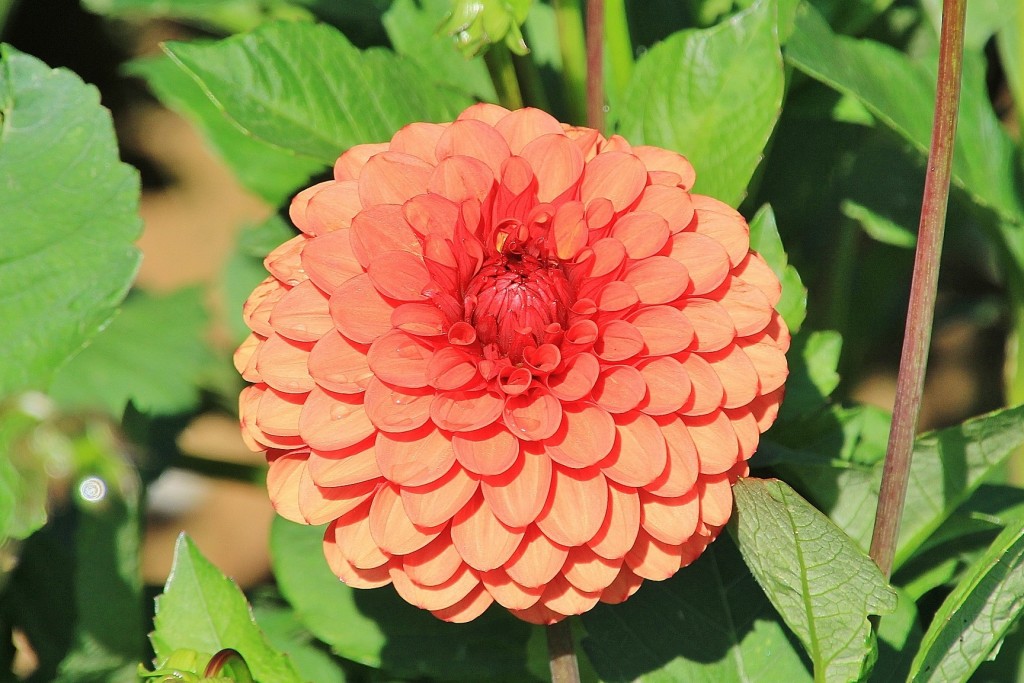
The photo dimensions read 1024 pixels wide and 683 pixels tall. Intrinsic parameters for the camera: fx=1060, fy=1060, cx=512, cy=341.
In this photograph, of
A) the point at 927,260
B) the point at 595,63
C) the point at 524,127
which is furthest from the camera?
the point at 595,63

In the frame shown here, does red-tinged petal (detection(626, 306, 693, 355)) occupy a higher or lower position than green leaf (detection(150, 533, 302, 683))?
higher

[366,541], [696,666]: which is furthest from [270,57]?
[696,666]

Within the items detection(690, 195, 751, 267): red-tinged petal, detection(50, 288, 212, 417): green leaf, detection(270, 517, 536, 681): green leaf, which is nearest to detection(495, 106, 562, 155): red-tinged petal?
detection(690, 195, 751, 267): red-tinged petal

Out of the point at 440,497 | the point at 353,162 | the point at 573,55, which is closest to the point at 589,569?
the point at 440,497

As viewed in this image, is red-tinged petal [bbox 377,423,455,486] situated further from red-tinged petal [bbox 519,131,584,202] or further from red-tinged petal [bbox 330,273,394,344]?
red-tinged petal [bbox 519,131,584,202]

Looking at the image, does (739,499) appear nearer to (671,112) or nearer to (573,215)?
(573,215)

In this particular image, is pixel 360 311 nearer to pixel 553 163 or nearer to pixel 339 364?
pixel 339 364
